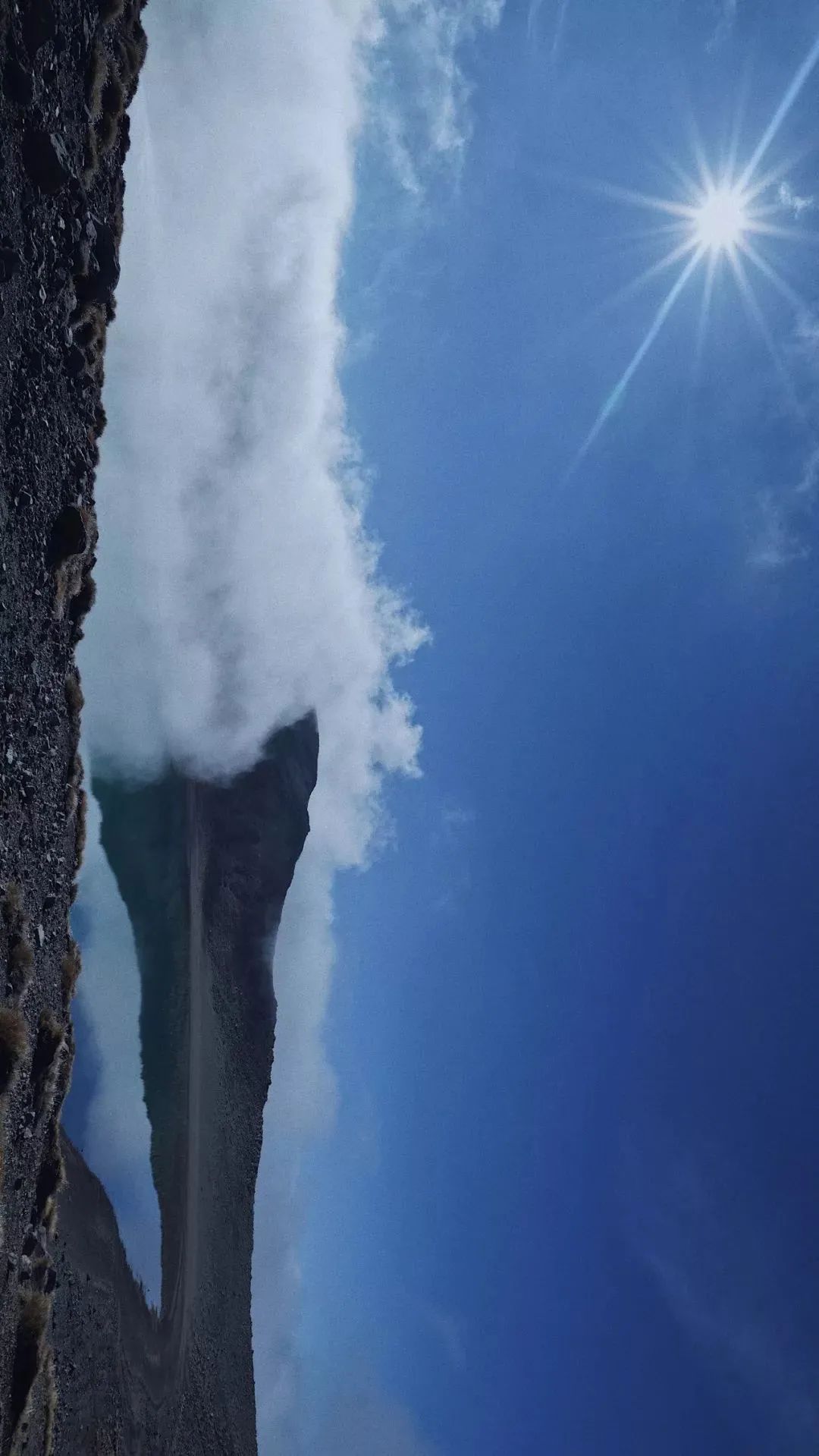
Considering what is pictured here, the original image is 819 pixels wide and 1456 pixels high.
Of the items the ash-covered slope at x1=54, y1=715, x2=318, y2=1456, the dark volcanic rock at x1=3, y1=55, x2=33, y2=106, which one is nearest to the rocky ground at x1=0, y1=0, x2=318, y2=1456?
the dark volcanic rock at x1=3, y1=55, x2=33, y2=106

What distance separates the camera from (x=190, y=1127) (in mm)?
24188

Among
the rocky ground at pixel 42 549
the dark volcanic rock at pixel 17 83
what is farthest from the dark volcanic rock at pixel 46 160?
the dark volcanic rock at pixel 17 83

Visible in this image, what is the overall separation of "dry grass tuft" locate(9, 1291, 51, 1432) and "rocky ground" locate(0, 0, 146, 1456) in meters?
0.03

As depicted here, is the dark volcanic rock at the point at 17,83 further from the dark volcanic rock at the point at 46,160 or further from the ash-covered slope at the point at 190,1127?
the ash-covered slope at the point at 190,1127

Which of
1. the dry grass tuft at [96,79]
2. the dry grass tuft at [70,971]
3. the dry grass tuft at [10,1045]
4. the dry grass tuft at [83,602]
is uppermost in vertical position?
the dry grass tuft at [96,79]

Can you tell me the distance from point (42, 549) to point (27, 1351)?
39.6ft

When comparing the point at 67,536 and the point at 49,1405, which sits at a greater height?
the point at 67,536

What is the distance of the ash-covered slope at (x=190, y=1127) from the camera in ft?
52.7

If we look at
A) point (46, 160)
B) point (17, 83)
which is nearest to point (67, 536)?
point (46, 160)

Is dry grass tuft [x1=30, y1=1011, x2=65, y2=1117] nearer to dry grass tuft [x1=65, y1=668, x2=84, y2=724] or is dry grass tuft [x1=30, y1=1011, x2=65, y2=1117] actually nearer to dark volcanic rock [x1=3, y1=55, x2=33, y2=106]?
dry grass tuft [x1=65, y1=668, x2=84, y2=724]

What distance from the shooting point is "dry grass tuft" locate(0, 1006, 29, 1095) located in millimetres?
10141

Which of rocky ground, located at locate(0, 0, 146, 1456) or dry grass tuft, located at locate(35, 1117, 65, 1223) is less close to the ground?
rocky ground, located at locate(0, 0, 146, 1456)

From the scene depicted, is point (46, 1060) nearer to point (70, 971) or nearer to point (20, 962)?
point (70, 971)

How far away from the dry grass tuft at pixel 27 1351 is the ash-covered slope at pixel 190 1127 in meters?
2.81
